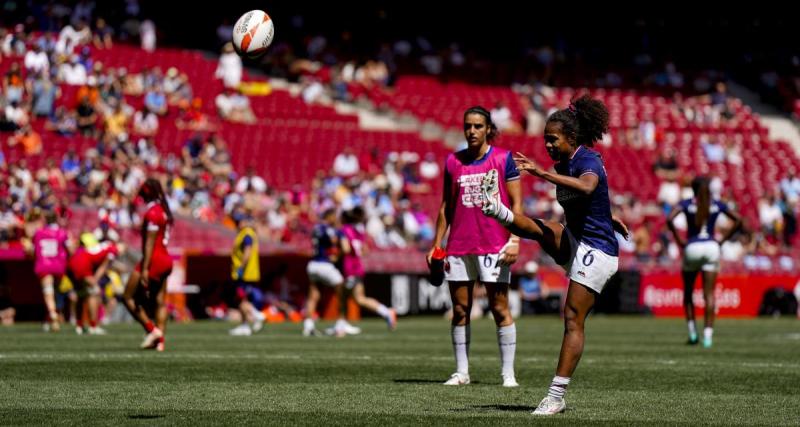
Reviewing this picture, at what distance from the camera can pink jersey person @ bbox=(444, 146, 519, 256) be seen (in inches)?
493

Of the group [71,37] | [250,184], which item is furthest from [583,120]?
[71,37]

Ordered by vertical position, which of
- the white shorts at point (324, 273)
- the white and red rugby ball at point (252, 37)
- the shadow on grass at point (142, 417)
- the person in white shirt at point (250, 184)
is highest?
the white and red rugby ball at point (252, 37)

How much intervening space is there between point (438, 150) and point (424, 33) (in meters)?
11.8

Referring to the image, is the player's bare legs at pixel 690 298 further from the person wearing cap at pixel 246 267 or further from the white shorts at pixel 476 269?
the person wearing cap at pixel 246 267

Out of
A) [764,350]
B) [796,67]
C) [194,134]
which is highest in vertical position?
Answer: [796,67]

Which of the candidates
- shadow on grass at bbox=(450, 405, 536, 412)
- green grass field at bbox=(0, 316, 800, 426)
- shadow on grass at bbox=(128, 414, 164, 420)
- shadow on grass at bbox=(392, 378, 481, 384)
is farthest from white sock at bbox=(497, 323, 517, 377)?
shadow on grass at bbox=(128, 414, 164, 420)

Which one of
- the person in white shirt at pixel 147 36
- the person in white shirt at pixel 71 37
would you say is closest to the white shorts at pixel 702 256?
the person in white shirt at pixel 71 37

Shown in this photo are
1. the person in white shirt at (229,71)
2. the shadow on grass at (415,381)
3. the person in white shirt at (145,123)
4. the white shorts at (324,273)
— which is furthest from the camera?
the person in white shirt at (229,71)

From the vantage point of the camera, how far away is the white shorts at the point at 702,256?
62.1 feet

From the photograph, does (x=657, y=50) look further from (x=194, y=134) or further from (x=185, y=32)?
(x=194, y=134)

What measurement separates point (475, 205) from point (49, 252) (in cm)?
1376

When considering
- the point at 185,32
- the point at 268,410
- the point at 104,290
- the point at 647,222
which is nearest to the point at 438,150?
the point at 647,222

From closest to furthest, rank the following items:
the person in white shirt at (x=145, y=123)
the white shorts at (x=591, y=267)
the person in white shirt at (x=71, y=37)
Answer: the white shorts at (x=591, y=267) → the person in white shirt at (x=145, y=123) → the person in white shirt at (x=71, y=37)

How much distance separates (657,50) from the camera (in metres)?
53.4
